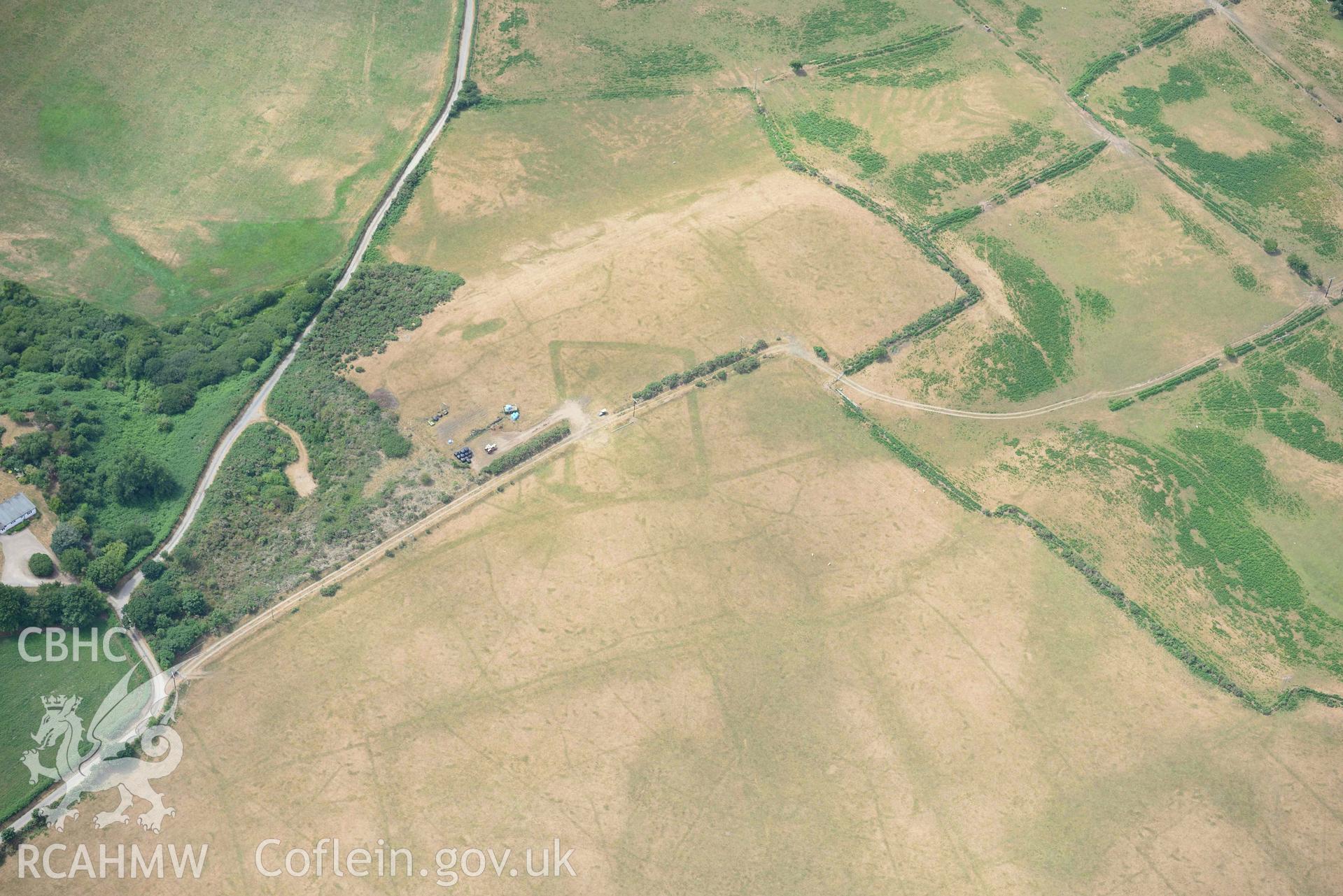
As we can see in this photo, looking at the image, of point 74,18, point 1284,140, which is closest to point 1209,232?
point 1284,140

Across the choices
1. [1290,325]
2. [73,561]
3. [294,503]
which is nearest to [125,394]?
[73,561]

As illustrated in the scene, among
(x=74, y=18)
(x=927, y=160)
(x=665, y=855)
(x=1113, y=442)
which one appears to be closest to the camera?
(x=665, y=855)

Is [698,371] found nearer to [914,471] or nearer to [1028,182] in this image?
[914,471]

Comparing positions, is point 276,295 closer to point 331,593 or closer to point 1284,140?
point 331,593

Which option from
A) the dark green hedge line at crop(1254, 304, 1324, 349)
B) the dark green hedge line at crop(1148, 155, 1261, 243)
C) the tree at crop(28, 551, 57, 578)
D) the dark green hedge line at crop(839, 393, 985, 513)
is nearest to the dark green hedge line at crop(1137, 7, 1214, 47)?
the dark green hedge line at crop(1148, 155, 1261, 243)

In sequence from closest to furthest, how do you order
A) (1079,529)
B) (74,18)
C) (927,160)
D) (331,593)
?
(331,593)
(1079,529)
(927,160)
(74,18)

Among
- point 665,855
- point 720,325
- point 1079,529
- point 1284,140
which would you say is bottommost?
point 665,855
